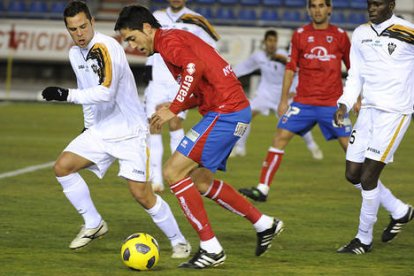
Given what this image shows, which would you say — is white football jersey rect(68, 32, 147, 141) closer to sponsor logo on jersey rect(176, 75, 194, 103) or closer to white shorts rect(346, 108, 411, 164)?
sponsor logo on jersey rect(176, 75, 194, 103)

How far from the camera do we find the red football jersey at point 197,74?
6730 mm

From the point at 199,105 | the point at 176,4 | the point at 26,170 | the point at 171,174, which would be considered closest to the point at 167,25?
the point at 176,4

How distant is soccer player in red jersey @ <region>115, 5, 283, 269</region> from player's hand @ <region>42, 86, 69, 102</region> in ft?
2.07

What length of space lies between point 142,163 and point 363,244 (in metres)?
1.84

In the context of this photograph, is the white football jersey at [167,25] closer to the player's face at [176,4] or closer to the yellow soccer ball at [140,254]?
the player's face at [176,4]

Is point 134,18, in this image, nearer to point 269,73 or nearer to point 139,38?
point 139,38

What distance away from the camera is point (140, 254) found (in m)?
6.83

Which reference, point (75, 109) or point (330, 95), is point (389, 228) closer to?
point (330, 95)

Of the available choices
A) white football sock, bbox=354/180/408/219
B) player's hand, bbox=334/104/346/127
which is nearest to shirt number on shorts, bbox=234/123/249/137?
player's hand, bbox=334/104/346/127

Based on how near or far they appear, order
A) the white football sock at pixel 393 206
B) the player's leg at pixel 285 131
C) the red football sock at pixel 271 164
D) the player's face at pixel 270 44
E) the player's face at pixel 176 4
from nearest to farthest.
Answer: the white football sock at pixel 393 206 < the player's leg at pixel 285 131 < the red football sock at pixel 271 164 < the player's face at pixel 176 4 < the player's face at pixel 270 44

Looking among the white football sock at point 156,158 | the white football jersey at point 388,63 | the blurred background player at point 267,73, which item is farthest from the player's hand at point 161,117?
the blurred background player at point 267,73

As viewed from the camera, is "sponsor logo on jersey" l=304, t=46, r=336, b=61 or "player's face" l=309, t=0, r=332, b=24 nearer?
"player's face" l=309, t=0, r=332, b=24

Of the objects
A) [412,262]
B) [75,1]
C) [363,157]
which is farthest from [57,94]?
[412,262]

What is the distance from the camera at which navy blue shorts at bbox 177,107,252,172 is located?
6930 millimetres
